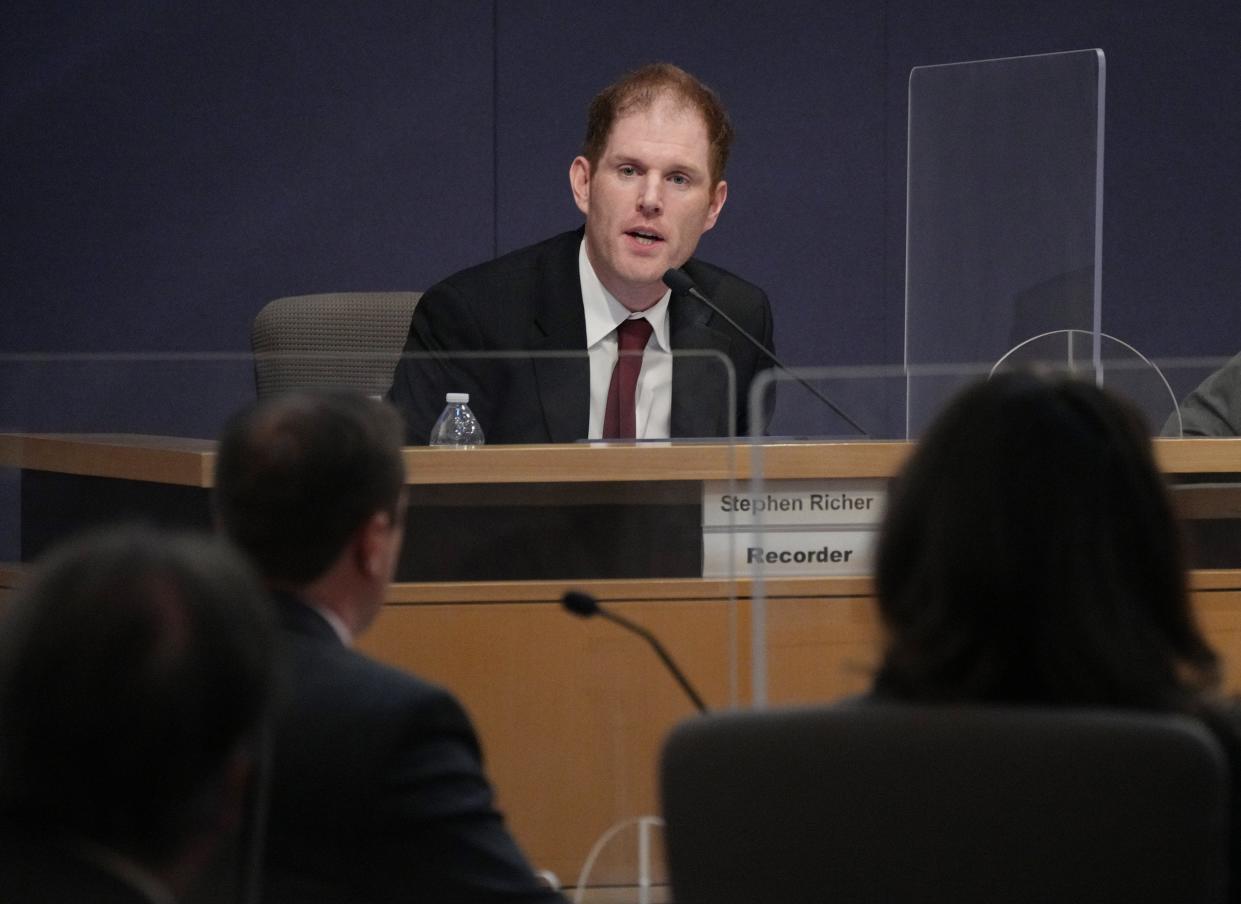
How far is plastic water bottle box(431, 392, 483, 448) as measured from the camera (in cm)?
230

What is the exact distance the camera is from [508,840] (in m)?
1.34

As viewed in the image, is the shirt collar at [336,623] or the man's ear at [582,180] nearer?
the shirt collar at [336,623]

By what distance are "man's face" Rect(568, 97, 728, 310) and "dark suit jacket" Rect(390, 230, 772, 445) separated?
69mm

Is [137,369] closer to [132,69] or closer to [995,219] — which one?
[995,219]

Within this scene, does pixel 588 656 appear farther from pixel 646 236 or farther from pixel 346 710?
pixel 646 236

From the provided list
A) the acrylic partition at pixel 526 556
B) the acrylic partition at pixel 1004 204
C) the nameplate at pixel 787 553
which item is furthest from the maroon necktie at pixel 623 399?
the acrylic partition at pixel 1004 204

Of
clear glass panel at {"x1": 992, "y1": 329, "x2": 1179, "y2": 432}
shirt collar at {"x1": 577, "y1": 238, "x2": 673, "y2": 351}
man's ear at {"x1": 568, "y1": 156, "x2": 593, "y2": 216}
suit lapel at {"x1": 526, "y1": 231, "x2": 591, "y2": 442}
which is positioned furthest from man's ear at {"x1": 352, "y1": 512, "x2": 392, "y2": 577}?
man's ear at {"x1": 568, "y1": 156, "x2": 593, "y2": 216}

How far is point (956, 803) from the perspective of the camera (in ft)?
3.51

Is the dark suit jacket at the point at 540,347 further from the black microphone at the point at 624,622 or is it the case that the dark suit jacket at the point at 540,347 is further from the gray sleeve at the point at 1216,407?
the gray sleeve at the point at 1216,407

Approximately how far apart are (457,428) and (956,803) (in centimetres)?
136

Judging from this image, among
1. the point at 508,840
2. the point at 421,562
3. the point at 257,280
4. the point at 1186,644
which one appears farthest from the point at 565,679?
the point at 257,280

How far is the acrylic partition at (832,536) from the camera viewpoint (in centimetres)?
194

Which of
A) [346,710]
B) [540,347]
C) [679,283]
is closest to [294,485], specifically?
[346,710]

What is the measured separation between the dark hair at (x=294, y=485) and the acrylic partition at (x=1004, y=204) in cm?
188
